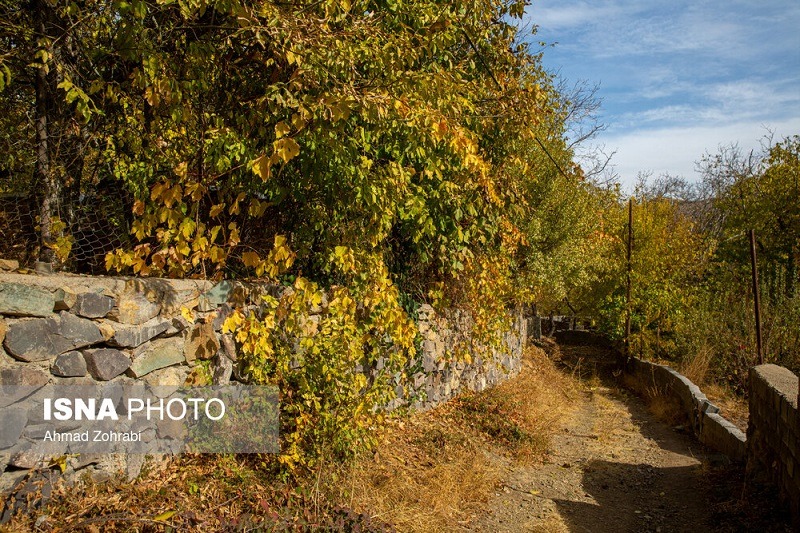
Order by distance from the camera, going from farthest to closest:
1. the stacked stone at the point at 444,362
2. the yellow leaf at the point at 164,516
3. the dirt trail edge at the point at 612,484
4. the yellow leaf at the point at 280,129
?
the stacked stone at the point at 444,362 → the dirt trail edge at the point at 612,484 → the yellow leaf at the point at 280,129 → the yellow leaf at the point at 164,516

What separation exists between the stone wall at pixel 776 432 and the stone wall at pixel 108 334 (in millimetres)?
4410

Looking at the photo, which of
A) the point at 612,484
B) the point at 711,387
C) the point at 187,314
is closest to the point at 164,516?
the point at 187,314

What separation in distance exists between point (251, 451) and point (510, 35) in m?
6.77

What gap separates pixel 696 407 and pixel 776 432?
4016 millimetres

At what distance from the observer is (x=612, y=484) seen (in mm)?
6703

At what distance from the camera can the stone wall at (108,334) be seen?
3.30 m

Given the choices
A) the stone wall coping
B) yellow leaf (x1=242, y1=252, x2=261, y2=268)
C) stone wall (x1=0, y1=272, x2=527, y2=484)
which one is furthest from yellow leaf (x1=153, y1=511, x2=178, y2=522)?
yellow leaf (x1=242, y1=252, x2=261, y2=268)

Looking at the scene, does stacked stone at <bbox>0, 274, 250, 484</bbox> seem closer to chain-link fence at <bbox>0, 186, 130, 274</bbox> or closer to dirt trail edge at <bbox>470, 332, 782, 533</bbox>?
chain-link fence at <bbox>0, 186, 130, 274</bbox>

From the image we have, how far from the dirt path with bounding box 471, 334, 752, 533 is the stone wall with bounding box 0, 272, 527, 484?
9.45 feet

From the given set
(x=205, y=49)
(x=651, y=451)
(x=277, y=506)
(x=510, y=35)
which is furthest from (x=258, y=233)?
(x=651, y=451)

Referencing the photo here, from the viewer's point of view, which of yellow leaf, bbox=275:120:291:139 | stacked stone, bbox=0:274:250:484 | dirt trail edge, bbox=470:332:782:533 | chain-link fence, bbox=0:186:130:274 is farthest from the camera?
dirt trail edge, bbox=470:332:782:533

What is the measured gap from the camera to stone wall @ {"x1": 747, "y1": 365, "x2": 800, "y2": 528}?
455cm

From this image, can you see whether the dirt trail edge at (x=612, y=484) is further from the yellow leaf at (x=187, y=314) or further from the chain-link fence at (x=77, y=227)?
the chain-link fence at (x=77, y=227)

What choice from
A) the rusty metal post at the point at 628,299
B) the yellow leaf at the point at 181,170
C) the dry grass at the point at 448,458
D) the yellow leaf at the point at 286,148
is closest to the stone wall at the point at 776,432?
the dry grass at the point at 448,458
